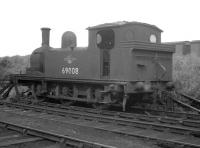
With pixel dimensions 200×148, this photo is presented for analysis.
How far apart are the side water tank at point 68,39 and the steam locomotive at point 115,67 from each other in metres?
0.15

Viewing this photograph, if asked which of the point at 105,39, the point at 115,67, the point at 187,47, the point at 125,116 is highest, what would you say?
the point at 187,47

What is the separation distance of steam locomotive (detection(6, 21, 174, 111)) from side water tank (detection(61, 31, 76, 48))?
0.15 meters

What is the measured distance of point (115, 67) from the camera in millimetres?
10859

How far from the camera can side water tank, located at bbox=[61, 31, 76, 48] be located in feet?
45.3

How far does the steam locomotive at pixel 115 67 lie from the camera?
1046cm

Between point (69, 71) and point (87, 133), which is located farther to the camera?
point (69, 71)

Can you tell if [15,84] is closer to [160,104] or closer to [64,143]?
[160,104]

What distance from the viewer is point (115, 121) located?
9352 mm

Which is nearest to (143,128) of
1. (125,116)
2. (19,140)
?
(125,116)

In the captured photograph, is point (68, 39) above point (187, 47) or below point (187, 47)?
below

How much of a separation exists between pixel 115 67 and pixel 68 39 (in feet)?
12.3

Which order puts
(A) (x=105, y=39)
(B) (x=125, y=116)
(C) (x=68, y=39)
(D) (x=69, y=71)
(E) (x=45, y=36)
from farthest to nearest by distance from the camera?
(E) (x=45, y=36) → (C) (x=68, y=39) → (D) (x=69, y=71) → (A) (x=105, y=39) → (B) (x=125, y=116)

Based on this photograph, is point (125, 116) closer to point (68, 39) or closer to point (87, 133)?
point (87, 133)

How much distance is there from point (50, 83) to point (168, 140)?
8242 millimetres
